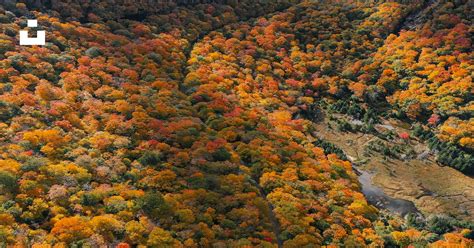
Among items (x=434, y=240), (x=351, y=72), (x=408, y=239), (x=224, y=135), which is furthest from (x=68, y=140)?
(x=351, y=72)

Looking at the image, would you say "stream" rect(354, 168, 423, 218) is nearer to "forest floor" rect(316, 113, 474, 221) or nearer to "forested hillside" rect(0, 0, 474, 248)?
"forest floor" rect(316, 113, 474, 221)

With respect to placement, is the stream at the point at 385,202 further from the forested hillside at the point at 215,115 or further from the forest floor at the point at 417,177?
the forested hillside at the point at 215,115

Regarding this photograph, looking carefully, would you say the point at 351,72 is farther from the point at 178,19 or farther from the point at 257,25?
the point at 178,19

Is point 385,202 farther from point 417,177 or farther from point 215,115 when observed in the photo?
point 215,115

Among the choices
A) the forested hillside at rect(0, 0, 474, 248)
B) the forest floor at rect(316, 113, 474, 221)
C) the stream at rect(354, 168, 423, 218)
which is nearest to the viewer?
the forested hillside at rect(0, 0, 474, 248)

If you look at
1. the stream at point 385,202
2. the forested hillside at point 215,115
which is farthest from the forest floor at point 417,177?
the forested hillside at point 215,115

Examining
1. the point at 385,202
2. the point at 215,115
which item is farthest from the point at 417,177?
the point at 215,115

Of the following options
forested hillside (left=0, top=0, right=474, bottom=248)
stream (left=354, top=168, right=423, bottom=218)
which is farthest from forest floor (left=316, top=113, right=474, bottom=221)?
forested hillside (left=0, top=0, right=474, bottom=248)
